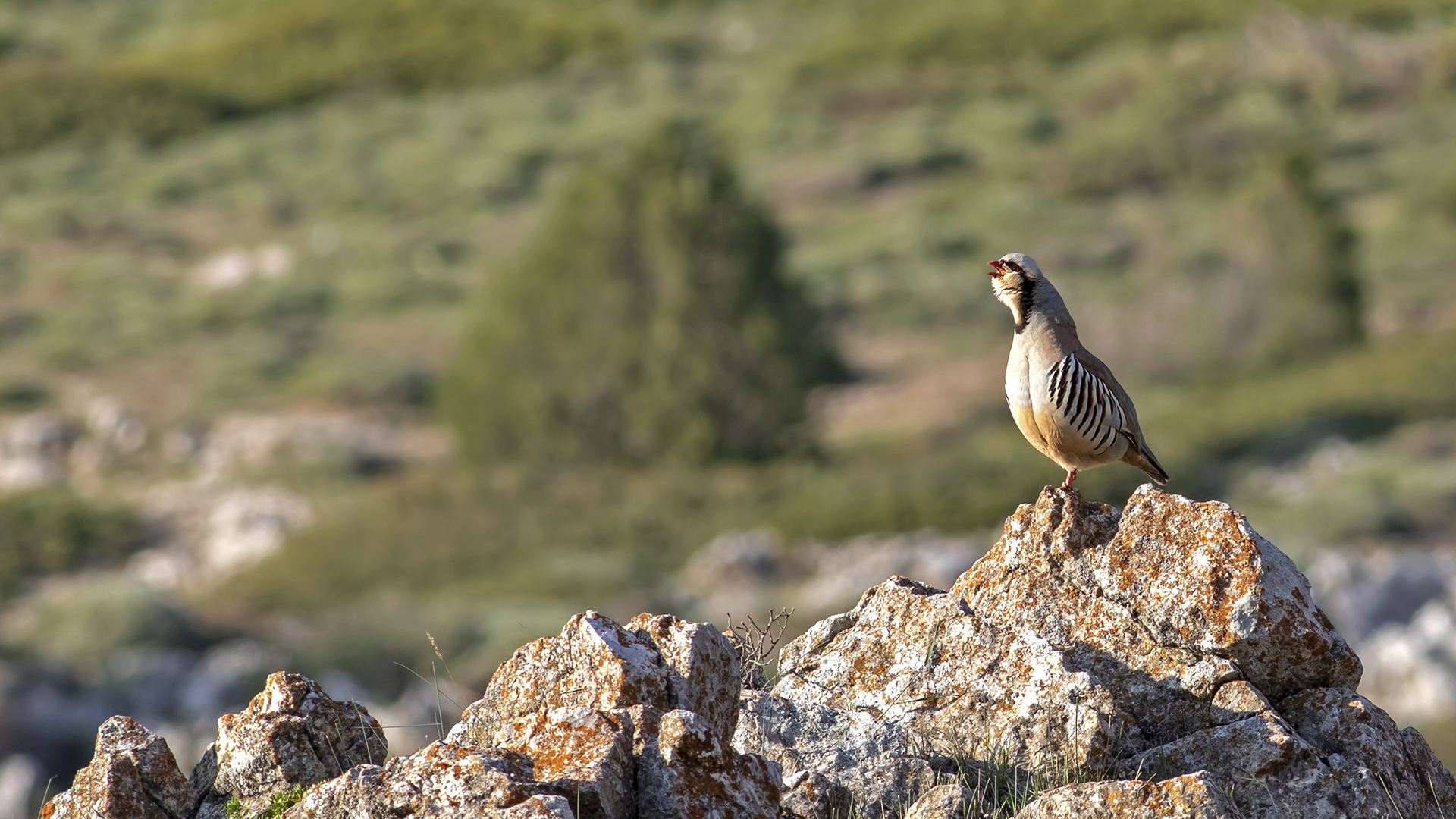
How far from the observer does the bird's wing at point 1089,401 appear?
5.89 metres

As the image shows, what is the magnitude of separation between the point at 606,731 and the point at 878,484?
75.0 ft

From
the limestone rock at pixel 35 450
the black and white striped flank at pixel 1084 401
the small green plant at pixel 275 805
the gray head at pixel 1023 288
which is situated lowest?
the small green plant at pixel 275 805

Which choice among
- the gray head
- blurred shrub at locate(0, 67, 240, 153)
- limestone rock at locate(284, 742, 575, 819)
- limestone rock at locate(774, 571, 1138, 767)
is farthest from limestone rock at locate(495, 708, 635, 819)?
blurred shrub at locate(0, 67, 240, 153)

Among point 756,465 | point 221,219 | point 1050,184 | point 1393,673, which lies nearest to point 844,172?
point 1050,184

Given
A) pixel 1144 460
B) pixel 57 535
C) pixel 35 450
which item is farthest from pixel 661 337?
pixel 1144 460

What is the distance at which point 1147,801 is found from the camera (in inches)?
191

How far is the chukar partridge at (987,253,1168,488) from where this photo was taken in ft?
19.4

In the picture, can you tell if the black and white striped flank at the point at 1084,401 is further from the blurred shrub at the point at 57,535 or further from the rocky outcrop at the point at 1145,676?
the blurred shrub at the point at 57,535

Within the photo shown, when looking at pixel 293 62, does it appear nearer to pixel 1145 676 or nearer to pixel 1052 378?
pixel 1052 378

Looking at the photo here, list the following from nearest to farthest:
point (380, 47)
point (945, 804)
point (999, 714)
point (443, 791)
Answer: point (443, 791), point (945, 804), point (999, 714), point (380, 47)

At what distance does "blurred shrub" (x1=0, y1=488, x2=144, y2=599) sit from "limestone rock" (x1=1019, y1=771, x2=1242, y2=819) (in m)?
25.9

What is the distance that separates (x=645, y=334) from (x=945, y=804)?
25.8 metres

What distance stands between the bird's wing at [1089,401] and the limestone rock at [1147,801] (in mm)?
1338

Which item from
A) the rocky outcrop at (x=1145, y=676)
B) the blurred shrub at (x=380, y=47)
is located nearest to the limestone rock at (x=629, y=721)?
the rocky outcrop at (x=1145, y=676)
